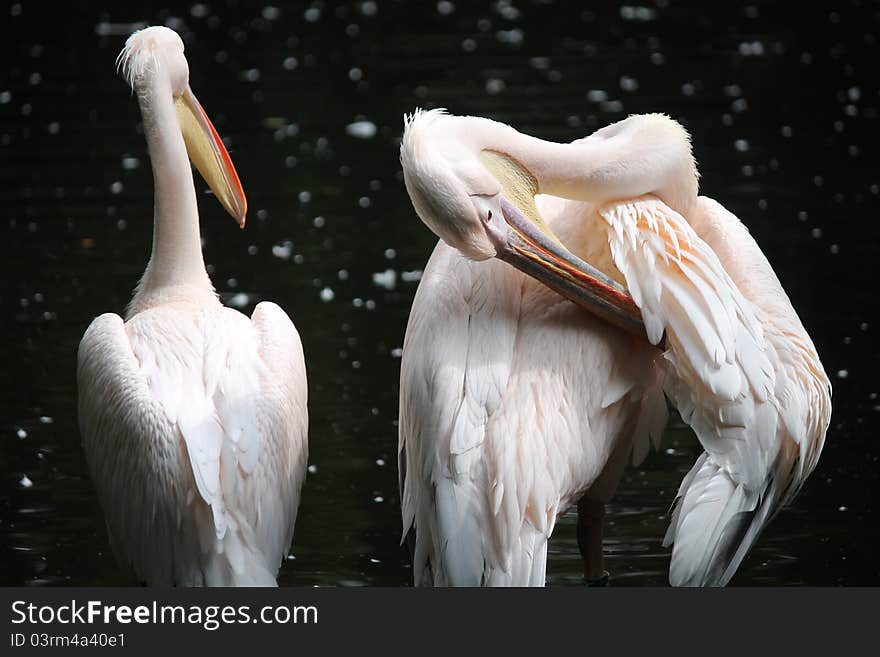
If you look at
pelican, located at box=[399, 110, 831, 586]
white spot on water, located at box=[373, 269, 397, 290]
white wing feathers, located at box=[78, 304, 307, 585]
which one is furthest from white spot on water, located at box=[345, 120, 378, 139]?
pelican, located at box=[399, 110, 831, 586]

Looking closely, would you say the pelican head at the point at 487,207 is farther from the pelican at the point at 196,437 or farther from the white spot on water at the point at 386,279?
the white spot on water at the point at 386,279

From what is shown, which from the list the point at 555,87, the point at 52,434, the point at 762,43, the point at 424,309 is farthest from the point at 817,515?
the point at 762,43

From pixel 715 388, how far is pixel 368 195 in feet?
18.8

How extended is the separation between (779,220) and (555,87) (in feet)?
12.4

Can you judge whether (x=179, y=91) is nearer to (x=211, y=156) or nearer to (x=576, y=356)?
(x=211, y=156)

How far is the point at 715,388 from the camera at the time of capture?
4.08 m

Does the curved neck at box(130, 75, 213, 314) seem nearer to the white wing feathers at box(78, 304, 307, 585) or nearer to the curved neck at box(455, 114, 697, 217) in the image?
the white wing feathers at box(78, 304, 307, 585)

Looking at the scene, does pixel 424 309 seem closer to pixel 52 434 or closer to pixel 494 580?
pixel 494 580

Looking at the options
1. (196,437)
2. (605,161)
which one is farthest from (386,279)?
(196,437)

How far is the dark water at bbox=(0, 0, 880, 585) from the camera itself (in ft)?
18.4

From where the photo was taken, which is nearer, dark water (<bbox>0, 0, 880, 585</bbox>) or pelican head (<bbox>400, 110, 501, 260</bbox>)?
pelican head (<bbox>400, 110, 501, 260</bbox>)

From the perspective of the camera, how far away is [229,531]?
430 centimetres

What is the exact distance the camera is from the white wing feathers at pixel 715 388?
408 cm

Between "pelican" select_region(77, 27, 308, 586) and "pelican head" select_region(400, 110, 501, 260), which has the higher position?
"pelican head" select_region(400, 110, 501, 260)
